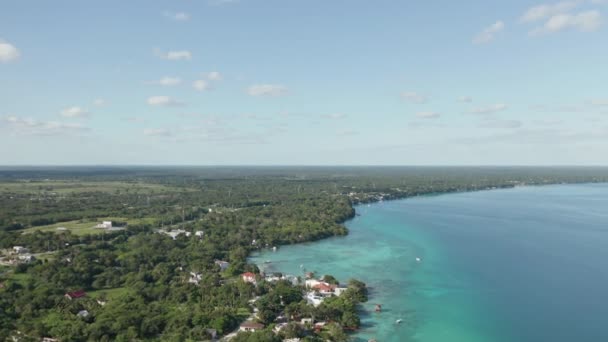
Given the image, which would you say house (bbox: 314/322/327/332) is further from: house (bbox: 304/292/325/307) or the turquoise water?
house (bbox: 304/292/325/307)

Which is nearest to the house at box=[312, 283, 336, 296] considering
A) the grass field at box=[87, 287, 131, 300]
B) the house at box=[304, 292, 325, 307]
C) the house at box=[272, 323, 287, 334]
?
the house at box=[304, 292, 325, 307]

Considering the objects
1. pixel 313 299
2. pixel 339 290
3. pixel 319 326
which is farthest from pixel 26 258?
pixel 319 326

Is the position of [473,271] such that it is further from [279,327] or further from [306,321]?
[279,327]

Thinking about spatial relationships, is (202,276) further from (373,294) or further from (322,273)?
(373,294)

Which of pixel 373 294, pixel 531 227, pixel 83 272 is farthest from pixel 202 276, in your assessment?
pixel 531 227

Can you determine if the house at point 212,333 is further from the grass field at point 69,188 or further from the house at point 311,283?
the grass field at point 69,188

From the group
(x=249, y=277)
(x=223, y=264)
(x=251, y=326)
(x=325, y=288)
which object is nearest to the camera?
(x=251, y=326)

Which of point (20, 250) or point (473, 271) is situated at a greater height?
point (20, 250)

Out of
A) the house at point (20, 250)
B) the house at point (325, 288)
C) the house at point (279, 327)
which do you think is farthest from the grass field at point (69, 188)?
the house at point (279, 327)
